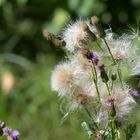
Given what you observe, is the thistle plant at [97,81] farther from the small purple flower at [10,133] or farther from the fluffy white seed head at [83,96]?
the small purple flower at [10,133]

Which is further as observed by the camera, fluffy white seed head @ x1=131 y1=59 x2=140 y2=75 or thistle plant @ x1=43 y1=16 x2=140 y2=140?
fluffy white seed head @ x1=131 y1=59 x2=140 y2=75

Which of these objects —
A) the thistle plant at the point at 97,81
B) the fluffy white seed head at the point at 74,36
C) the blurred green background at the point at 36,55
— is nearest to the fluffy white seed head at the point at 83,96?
the thistle plant at the point at 97,81

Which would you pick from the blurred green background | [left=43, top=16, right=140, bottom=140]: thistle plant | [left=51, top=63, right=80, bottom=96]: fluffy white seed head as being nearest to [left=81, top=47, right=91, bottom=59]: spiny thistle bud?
[left=43, top=16, right=140, bottom=140]: thistle plant

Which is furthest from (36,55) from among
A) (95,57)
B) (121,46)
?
(95,57)

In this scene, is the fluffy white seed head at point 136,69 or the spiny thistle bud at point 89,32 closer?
the spiny thistle bud at point 89,32

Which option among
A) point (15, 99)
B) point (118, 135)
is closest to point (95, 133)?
point (118, 135)

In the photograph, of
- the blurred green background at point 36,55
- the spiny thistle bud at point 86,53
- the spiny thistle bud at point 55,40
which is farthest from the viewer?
the blurred green background at point 36,55

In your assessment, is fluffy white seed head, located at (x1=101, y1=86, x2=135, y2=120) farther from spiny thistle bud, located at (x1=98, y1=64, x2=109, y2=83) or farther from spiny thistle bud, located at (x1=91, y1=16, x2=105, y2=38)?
spiny thistle bud, located at (x1=91, y1=16, x2=105, y2=38)

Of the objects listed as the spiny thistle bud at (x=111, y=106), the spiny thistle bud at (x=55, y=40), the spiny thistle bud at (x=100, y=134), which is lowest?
the spiny thistle bud at (x=100, y=134)
